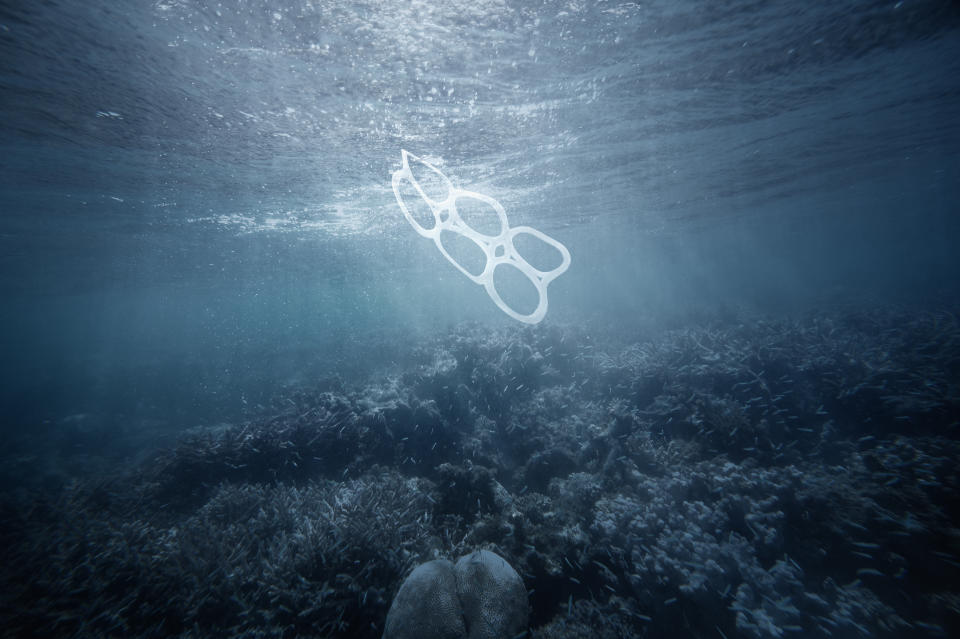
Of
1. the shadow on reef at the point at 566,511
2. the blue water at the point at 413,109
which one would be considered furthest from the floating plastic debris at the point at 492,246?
the shadow on reef at the point at 566,511

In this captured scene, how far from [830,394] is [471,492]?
30.1 ft

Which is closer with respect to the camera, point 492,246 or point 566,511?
point 566,511

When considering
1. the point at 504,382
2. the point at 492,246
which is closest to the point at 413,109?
the point at 492,246

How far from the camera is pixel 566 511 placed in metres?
6.24

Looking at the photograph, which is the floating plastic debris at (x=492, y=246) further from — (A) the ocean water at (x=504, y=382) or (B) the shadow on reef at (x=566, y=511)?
(B) the shadow on reef at (x=566, y=511)

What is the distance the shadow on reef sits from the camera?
4.65 m

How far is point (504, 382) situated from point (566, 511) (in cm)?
531

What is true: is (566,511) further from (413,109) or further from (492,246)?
(413,109)

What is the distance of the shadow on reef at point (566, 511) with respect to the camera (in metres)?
4.65

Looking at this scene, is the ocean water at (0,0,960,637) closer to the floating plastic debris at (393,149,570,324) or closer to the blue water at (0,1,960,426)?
the blue water at (0,1,960,426)

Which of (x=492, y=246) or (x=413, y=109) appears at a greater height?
(x=413, y=109)

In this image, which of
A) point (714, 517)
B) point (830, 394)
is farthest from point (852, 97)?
point (714, 517)

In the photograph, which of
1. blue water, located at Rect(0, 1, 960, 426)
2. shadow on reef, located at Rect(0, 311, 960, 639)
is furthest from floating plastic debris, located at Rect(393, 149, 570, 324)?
shadow on reef, located at Rect(0, 311, 960, 639)

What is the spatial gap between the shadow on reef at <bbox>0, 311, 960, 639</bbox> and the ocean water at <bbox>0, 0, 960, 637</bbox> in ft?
0.16
